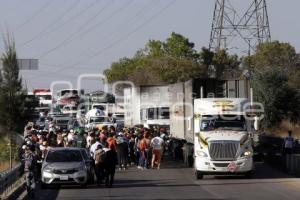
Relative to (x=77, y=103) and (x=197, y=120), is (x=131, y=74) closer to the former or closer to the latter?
(x=77, y=103)

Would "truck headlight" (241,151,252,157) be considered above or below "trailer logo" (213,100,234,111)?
below

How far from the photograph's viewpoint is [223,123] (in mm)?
31500

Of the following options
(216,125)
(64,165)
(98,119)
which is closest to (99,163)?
(64,165)

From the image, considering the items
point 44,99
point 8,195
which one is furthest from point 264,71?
point 44,99

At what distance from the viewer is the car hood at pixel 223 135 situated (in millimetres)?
29484

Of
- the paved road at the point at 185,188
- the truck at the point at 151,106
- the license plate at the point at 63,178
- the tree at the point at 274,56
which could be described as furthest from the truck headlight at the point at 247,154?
the tree at the point at 274,56

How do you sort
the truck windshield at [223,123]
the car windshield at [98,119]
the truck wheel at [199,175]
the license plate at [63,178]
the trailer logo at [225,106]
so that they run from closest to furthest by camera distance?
1. the license plate at [63,178]
2. the truck wheel at [199,175]
3. the truck windshield at [223,123]
4. the trailer logo at [225,106]
5. the car windshield at [98,119]

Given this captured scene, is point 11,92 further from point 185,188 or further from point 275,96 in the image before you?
point 275,96

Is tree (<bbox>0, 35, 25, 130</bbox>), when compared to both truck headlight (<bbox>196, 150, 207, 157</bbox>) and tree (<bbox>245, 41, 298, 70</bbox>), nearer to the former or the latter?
truck headlight (<bbox>196, 150, 207, 157</bbox>)

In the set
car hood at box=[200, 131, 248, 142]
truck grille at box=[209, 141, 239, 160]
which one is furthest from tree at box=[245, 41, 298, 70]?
truck grille at box=[209, 141, 239, 160]

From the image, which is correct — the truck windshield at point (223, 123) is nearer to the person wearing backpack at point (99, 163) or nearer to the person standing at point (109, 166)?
the person wearing backpack at point (99, 163)

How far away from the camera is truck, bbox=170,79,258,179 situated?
29.3 meters

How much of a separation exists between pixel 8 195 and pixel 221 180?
9.65 meters

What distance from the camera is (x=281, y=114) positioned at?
6594 cm
